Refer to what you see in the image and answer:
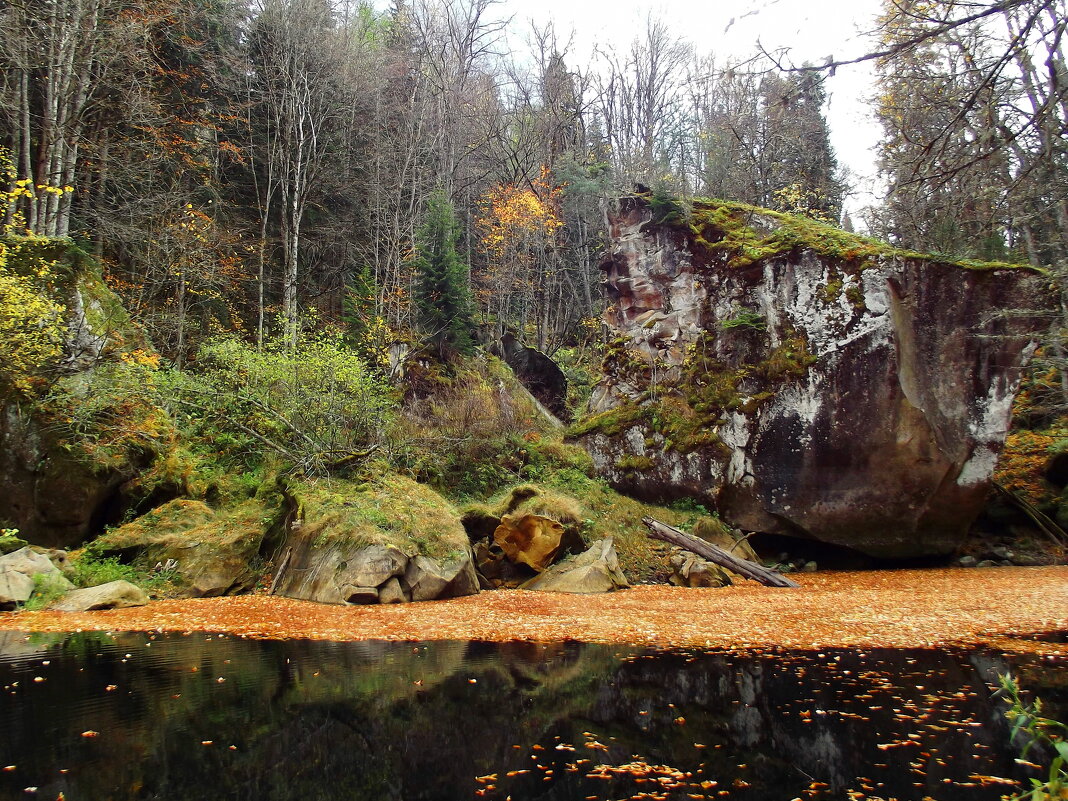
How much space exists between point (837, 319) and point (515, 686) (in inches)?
438

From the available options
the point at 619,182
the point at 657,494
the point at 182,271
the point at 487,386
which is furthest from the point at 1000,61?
the point at 619,182

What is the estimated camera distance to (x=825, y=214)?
69.7 ft

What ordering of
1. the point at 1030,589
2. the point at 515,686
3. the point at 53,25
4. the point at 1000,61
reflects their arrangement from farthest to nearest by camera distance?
1. the point at 53,25
2. the point at 1030,589
3. the point at 515,686
4. the point at 1000,61

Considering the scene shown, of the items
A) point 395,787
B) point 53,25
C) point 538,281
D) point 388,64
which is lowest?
point 395,787

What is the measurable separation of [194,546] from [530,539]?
587 cm

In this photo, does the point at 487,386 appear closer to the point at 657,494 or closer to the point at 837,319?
the point at 657,494

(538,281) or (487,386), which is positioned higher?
(538,281)

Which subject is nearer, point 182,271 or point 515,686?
point 515,686

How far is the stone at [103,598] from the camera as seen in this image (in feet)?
26.2

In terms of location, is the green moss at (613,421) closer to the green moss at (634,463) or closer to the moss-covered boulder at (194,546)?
the green moss at (634,463)

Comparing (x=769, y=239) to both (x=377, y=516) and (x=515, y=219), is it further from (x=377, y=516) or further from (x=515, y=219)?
(x=515, y=219)

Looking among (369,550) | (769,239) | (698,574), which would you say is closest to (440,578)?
(369,550)

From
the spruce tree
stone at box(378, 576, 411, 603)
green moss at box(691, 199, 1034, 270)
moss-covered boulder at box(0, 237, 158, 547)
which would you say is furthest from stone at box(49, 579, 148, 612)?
green moss at box(691, 199, 1034, 270)

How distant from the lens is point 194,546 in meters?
10.4
